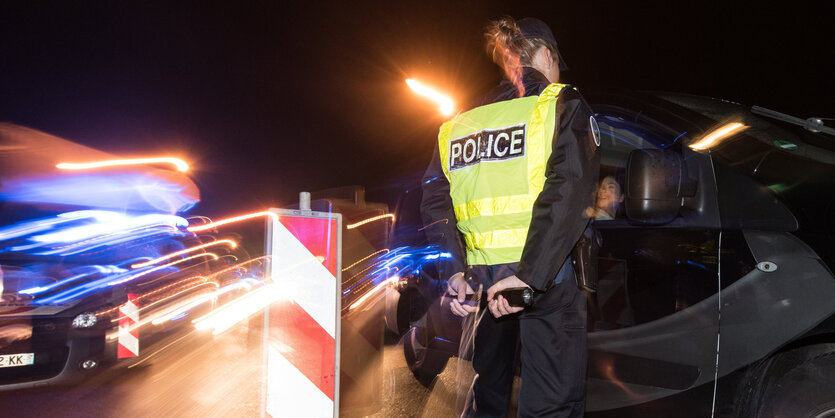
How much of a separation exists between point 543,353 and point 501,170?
65 centimetres

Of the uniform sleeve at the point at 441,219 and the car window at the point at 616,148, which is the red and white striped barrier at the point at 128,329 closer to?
the uniform sleeve at the point at 441,219

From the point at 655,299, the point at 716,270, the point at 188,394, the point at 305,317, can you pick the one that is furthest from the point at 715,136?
the point at 188,394

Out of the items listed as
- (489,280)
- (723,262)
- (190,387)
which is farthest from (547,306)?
(190,387)

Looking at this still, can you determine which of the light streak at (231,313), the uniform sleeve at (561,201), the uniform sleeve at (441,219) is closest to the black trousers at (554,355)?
the uniform sleeve at (561,201)

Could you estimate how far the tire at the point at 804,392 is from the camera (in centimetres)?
194

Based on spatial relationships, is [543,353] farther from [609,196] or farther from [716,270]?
[609,196]

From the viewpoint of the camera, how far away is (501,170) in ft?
6.06

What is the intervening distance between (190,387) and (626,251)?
4075 millimetres

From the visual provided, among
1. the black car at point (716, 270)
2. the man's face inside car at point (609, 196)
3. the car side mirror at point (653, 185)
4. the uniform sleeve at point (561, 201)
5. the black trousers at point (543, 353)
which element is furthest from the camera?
the man's face inside car at point (609, 196)

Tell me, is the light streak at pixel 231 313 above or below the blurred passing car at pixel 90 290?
below

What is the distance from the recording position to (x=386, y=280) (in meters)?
4.99

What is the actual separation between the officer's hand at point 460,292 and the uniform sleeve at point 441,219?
0.04 metres

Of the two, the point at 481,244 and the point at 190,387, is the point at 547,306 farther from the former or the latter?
the point at 190,387

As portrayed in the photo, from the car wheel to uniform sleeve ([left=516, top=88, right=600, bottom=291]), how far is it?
2.49 meters
